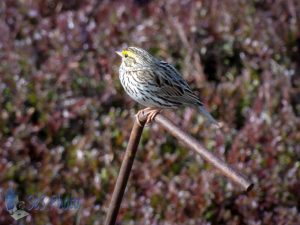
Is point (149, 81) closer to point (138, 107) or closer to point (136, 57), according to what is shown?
point (136, 57)

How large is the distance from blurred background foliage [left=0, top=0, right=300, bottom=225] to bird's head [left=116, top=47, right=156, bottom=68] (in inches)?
38.6

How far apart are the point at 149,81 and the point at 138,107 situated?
1.54 m

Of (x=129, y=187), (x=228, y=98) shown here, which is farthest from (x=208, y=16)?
(x=129, y=187)

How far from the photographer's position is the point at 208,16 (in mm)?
6430

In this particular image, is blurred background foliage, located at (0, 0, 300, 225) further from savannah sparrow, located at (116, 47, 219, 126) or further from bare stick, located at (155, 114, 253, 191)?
bare stick, located at (155, 114, 253, 191)

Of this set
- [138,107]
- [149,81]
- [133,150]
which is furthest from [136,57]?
[133,150]

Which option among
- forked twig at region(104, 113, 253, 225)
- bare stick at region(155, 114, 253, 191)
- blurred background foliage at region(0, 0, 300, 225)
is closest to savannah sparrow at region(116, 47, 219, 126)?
blurred background foliage at region(0, 0, 300, 225)

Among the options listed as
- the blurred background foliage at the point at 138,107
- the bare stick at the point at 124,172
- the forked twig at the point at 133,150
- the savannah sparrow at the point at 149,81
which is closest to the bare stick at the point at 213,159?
the forked twig at the point at 133,150

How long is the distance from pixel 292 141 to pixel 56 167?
69.3 inches

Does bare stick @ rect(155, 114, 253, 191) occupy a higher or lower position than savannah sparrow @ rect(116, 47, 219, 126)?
higher

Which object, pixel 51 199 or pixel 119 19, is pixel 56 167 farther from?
pixel 119 19

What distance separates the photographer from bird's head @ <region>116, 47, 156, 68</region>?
3.94m

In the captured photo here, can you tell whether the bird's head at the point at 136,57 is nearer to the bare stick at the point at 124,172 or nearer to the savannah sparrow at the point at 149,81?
the savannah sparrow at the point at 149,81

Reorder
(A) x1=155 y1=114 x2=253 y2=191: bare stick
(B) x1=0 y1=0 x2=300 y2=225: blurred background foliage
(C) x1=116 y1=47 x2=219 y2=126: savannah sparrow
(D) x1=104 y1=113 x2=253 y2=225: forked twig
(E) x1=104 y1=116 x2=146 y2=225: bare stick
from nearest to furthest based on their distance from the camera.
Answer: (A) x1=155 y1=114 x2=253 y2=191: bare stick
(D) x1=104 y1=113 x2=253 y2=225: forked twig
(E) x1=104 y1=116 x2=146 y2=225: bare stick
(C) x1=116 y1=47 x2=219 y2=126: savannah sparrow
(B) x1=0 y1=0 x2=300 y2=225: blurred background foliage
